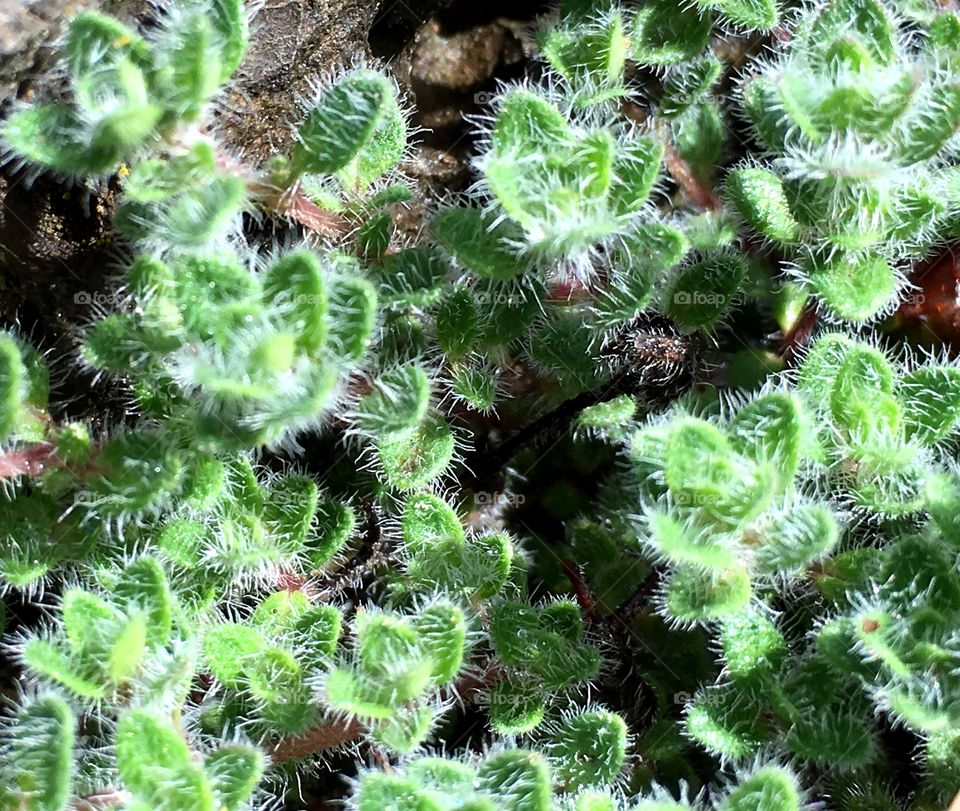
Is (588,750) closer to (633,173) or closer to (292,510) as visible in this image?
(292,510)

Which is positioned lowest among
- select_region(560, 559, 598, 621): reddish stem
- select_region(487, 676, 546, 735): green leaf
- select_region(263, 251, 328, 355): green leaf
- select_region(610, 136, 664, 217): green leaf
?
select_region(487, 676, 546, 735): green leaf

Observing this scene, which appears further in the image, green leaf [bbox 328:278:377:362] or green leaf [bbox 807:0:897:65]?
green leaf [bbox 807:0:897:65]

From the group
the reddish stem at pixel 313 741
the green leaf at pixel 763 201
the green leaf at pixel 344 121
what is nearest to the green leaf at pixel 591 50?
the green leaf at pixel 763 201

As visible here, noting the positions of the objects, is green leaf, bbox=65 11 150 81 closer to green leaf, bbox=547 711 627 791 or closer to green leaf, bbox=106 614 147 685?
green leaf, bbox=106 614 147 685

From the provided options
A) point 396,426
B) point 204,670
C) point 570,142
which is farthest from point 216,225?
point 204,670

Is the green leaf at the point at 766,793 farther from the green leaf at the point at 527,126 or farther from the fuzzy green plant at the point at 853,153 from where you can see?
the green leaf at the point at 527,126

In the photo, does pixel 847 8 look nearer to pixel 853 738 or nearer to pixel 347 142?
pixel 347 142

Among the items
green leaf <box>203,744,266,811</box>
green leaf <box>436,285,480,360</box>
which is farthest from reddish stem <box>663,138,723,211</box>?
green leaf <box>203,744,266,811</box>
